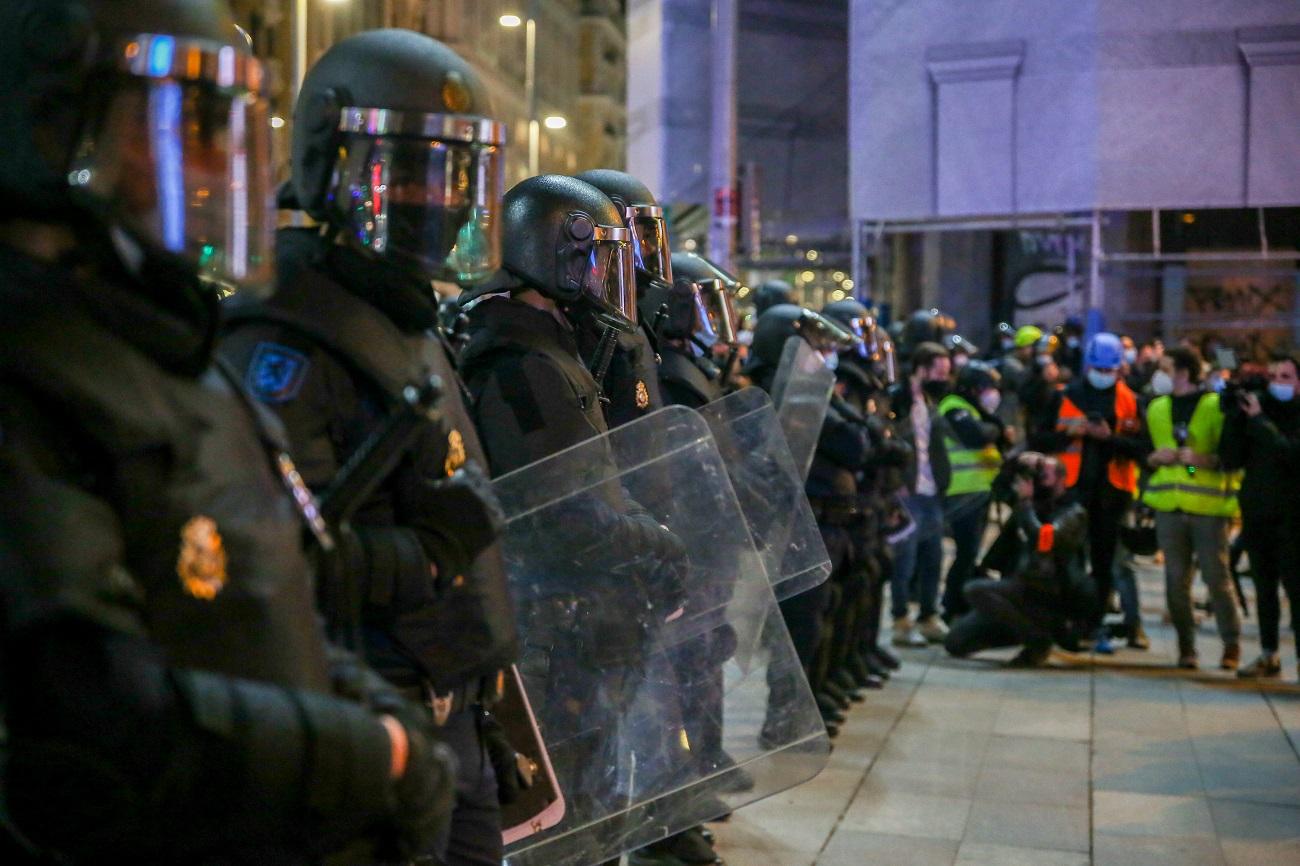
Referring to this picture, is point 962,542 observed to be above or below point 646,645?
below

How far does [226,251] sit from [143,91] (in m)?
Result: 0.23

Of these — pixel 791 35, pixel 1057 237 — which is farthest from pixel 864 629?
pixel 791 35

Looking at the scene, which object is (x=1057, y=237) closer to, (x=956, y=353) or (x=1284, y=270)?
(x=1284, y=270)

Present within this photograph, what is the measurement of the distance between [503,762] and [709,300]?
373 centimetres

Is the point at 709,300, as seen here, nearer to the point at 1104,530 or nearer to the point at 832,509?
the point at 832,509

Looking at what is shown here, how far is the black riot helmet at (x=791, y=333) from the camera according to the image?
8.15m

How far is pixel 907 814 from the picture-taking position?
652 centimetres

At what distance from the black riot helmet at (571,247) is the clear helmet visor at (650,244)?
28.0 inches

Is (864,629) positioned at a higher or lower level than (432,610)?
lower

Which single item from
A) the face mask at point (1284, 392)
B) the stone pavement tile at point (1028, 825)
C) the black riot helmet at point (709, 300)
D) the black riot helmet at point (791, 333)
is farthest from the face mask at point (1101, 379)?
the stone pavement tile at point (1028, 825)

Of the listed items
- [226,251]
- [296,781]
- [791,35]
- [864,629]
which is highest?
[791,35]

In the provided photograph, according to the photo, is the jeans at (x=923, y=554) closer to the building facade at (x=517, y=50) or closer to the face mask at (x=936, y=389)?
the face mask at (x=936, y=389)

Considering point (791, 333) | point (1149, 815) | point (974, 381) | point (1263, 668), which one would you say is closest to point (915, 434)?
point (974, 381)

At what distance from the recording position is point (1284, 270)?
1989 centimetres
